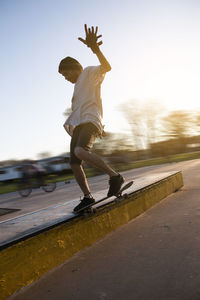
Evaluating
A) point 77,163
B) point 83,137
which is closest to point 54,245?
point 77,163

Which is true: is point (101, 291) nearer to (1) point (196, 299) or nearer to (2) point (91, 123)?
(1) point (196, 299)

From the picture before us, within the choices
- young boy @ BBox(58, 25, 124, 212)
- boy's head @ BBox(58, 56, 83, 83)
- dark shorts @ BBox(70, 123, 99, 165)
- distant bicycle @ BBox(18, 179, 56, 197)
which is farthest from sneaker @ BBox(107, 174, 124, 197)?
distant bicycle @ BBox(18, 179, 56, 197)

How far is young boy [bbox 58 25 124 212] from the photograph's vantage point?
313 centimetres

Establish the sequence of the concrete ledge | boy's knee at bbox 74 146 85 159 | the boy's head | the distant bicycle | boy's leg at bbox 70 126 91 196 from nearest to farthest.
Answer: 1. the concrete ledge
2. boy's knee at bbox 74 146 85 159
3. boy's leg at bbox 70 126 91 196
4. the boy's head
5. the distant bicycle

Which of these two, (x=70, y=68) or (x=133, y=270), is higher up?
(x=70, y=68)

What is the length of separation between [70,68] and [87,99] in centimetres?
45

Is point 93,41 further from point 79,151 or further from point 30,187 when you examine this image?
point 30,187

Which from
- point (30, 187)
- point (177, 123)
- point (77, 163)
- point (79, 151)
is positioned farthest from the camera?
point (177, 123)

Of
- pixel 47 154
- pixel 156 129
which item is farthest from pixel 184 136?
pixel 47 154

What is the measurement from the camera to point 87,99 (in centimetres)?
327

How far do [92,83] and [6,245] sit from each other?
80.9 inches

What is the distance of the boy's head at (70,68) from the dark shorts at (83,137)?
649 mm

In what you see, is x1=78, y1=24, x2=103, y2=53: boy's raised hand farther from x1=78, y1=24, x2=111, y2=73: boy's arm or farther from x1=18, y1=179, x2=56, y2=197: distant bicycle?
x1=18, y1=179, x2=56, y2=197: distant bicycle

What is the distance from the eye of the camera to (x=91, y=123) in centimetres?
A: 320
